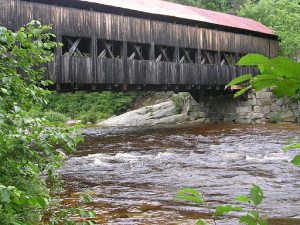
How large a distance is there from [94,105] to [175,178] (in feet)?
87.7

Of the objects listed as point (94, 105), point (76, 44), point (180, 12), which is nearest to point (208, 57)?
point (180, 12)

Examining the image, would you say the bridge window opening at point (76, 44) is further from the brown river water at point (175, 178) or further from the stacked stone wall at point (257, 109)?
the stacked stone wall at point (257, 109)

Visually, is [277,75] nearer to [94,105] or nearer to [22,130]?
[22,130]

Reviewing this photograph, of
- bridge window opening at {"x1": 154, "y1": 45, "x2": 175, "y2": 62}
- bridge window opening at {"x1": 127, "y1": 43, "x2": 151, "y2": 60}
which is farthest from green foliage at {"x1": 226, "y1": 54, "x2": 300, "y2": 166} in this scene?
bridge window opening at {"x1": 154, "y1": 45, "x2": 175, "y2": 62}

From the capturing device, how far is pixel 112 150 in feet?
42.1

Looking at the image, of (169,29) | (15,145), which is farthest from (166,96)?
(15,145)

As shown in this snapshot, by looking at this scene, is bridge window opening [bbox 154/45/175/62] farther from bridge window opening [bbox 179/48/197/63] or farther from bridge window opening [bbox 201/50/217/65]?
bridge window opening [bbox 201/50/217/65]

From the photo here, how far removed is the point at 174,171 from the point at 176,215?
3.51 meters

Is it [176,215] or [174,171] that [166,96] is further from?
[176,215]

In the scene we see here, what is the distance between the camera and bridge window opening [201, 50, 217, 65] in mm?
20717

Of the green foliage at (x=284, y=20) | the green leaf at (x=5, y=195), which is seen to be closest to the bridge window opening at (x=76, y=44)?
the green foliage at (x=284, y=20)

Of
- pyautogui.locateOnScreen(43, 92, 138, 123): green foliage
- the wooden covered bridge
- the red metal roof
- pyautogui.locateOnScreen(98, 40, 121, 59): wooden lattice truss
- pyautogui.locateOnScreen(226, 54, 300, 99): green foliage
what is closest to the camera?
pyautogui.locateOnScreen(226, 54, 300, 99): green foliage

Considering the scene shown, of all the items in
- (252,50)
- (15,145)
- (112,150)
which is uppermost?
(252,50)

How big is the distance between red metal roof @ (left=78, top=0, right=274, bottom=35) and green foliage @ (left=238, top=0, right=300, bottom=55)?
0.91 metres
